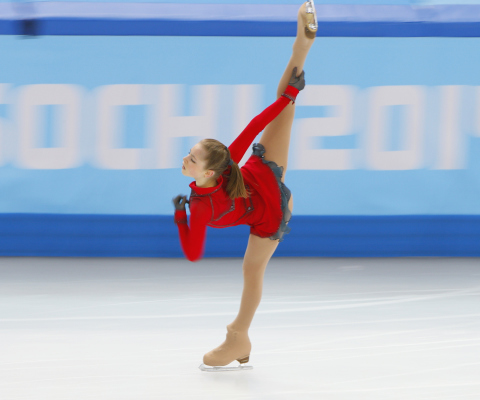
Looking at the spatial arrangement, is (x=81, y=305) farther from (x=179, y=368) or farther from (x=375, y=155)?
(x=375, y=155)

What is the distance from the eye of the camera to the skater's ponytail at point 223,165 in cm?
177

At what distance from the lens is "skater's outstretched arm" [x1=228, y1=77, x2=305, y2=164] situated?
1.92 meters

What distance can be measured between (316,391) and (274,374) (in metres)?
0.17

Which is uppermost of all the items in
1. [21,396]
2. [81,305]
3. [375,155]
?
[375,155]

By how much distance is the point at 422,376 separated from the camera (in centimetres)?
195

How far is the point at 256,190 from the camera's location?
76.4 inches

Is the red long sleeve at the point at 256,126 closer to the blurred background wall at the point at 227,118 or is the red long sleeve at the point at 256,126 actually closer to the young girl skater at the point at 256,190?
the young girl skater at the point at 256,190

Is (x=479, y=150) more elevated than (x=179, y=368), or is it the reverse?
(x=479, y=150)

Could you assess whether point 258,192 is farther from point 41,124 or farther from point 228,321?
point 41,124

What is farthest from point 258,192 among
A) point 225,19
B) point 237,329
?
point 225,19

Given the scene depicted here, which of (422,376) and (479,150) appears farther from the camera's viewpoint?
(479,150)

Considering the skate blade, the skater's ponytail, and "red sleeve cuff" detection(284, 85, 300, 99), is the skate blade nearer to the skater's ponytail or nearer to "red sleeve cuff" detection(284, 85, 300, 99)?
the skater's ponytail

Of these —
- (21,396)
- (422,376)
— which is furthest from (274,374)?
(21,396)

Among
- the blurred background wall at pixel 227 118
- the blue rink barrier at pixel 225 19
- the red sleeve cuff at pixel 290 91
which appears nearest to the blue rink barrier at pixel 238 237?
the blurred background wall at pixel 227 118
